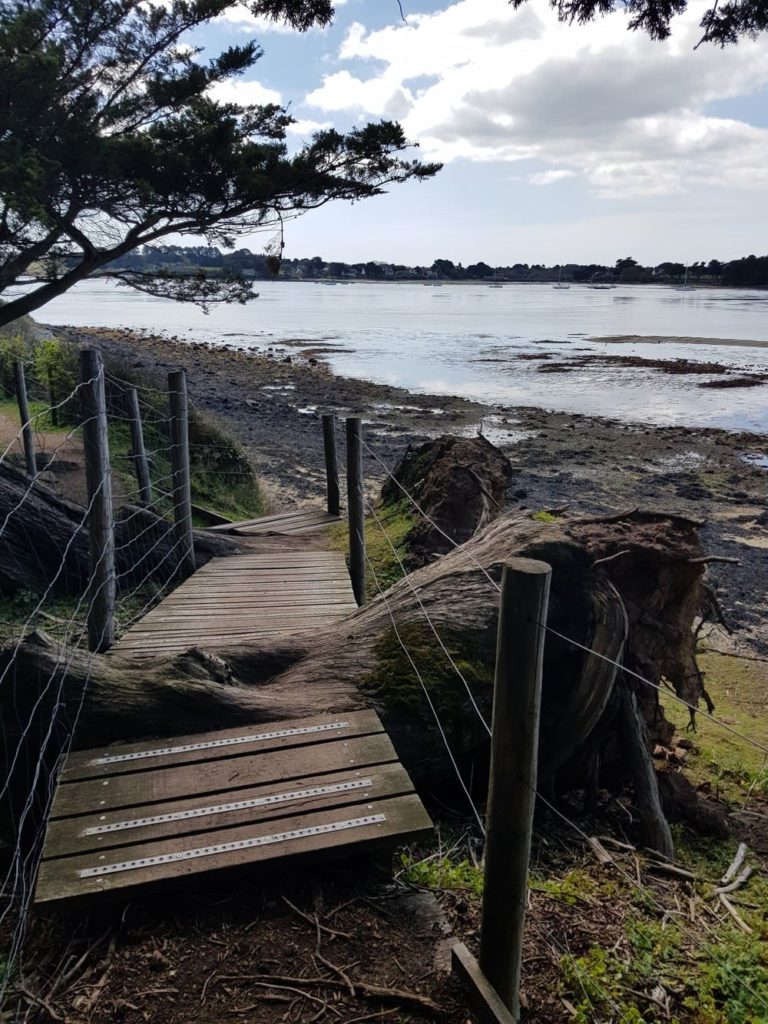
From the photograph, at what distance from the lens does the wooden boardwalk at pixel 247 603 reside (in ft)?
15.1

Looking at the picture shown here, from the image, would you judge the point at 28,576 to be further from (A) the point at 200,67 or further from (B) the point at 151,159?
(A) the point at 200,67

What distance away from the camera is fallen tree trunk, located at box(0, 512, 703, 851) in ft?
10.2

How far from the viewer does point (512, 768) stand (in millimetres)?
1935

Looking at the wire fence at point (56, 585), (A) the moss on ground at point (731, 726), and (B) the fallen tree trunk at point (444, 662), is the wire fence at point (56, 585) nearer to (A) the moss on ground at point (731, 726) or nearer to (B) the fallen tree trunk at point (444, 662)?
(B) the fallen tree trunk at point (444, 662)

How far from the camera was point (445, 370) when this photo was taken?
37.1 metres

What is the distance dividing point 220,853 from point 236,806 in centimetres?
25

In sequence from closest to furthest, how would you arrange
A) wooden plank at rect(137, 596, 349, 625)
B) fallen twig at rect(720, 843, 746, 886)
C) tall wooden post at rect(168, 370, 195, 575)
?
1. fallen twig at rect(720, 843, 746, 886)
2. wooden plank at rect(137, 596, 349, 625)
3. tall wooden post at rect(168, 370, 195, 575)

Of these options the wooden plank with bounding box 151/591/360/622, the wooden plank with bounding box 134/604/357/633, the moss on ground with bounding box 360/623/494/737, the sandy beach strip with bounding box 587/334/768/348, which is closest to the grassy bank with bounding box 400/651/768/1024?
the moss on ground with bounding box 360/623/494/737

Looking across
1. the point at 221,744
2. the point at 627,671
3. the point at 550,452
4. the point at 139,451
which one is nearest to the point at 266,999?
the point at 221,744

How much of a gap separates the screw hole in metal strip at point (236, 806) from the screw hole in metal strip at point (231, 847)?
6.9 inches

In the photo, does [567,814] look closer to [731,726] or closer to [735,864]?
[735,864]

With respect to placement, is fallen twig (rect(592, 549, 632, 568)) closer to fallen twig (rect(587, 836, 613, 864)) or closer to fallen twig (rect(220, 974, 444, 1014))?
fallen twig (rect(587, 836, 613, 864))

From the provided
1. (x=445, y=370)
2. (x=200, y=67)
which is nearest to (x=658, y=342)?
(x=445, y=370)

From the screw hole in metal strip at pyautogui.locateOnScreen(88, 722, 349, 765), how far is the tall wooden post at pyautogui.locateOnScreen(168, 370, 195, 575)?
327 centimetres
